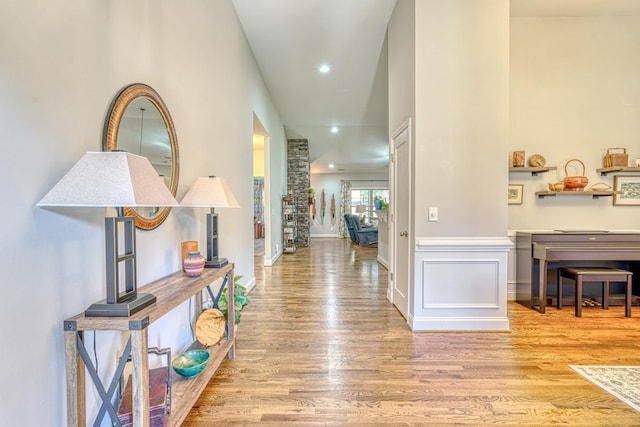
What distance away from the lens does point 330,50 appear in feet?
14.1

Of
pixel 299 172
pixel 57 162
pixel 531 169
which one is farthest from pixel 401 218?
pixel 299 172

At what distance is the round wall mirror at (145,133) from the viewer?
4.88 feet

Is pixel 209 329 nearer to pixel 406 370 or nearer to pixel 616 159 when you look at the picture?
pixel 406 370

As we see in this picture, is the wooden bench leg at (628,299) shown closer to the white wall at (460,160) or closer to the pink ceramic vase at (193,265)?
the white wall at (460,160)

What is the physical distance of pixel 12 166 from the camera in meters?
1.00

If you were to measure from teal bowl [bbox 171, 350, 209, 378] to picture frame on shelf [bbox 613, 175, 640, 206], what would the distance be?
5043 millimetres

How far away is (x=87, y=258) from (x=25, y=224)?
311 mm

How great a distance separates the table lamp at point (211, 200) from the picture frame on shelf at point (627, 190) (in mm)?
4745

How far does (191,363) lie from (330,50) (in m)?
4.25

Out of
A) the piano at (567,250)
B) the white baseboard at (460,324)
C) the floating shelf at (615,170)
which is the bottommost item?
the white baseboard at (460,324)

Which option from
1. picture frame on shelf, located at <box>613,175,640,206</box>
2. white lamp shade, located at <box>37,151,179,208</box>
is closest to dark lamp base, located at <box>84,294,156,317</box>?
white lamp shade, located at <box>37,151,179,208</box>

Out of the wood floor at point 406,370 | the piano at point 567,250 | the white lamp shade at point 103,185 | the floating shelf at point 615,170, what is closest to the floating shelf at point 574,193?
the floating shelf at point 615,170

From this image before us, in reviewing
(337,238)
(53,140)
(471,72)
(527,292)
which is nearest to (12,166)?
(53,140)

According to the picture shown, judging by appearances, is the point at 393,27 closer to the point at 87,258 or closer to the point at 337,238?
the point at 87,258
